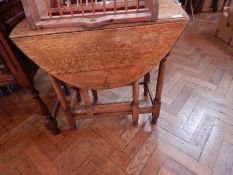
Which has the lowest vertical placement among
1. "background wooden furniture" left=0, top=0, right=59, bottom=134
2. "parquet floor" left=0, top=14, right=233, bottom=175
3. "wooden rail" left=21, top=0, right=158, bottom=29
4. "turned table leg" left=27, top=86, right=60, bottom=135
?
"parquet floor" left=0, top=14, right=233, bottom=175

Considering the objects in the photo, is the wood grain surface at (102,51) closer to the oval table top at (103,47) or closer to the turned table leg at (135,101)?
the oval table top at (103,47)

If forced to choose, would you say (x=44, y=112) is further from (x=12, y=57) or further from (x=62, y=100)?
(x=12, y=57)

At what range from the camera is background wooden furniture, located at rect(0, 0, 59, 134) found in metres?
0.89

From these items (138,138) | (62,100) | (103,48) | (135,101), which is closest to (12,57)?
(62,100)

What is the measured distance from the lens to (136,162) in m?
1.17

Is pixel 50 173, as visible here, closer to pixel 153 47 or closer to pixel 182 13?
pixel 153 47

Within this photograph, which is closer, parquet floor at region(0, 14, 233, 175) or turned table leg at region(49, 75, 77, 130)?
turned table leg at region(49, 75, 77, 130)

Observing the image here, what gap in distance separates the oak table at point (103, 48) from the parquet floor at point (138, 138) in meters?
0.51

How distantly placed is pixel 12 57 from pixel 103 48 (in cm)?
49

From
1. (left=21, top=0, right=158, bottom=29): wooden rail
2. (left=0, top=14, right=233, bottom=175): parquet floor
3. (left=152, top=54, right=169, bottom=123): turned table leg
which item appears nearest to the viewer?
(left=21, top=0, right=158, bottom=29): wooden rail

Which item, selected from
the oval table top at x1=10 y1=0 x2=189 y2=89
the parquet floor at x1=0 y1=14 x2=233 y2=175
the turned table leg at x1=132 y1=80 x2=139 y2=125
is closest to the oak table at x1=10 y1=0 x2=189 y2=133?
the oval table top at x1=10 y1=0 x2=189 y2=89

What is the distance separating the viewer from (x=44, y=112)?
3.94ft

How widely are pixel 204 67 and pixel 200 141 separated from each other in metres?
0.95

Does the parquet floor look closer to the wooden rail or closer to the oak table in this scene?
the oak table
